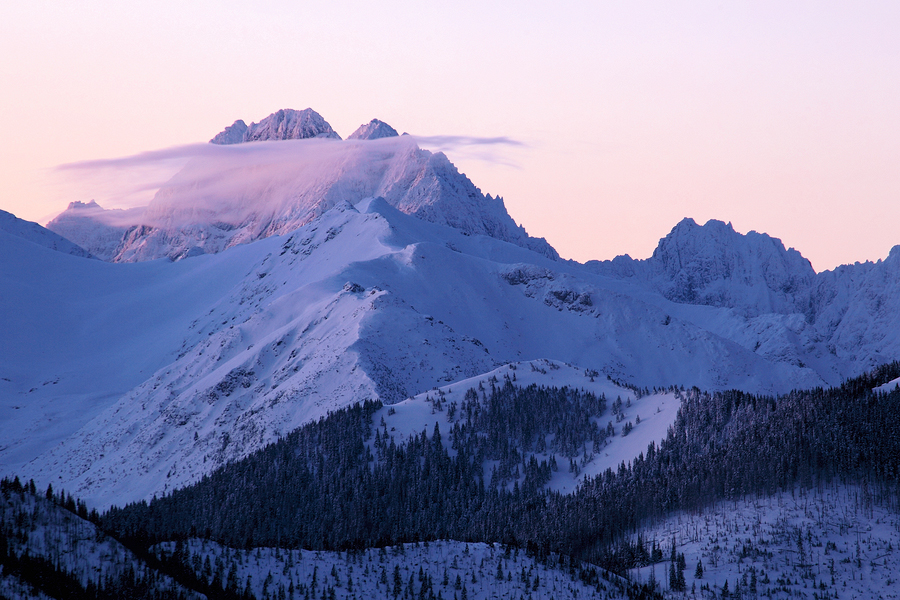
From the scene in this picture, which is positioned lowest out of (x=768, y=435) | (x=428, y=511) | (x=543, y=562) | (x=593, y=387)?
(x=543, y=562)

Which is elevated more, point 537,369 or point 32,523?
point 537,369

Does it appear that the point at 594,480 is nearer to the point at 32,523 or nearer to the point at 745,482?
the point at 745,482

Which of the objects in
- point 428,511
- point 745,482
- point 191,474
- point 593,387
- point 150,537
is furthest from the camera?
point 191,474

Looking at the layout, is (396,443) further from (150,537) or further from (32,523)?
(32,523)

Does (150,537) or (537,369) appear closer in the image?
(150,537)

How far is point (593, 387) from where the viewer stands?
550 feet

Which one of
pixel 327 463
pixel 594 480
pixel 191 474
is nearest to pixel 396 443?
pixel 327 463

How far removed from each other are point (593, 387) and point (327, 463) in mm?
49487

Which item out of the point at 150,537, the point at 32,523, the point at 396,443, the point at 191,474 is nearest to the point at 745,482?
the point at 396,443

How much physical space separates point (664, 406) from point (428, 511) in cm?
4154

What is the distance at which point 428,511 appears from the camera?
138750 mm

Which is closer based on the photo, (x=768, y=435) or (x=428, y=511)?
(x=768, y=435)

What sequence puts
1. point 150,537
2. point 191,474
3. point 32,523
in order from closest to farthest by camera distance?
point 32,523 → point 150,537 → point 191,474

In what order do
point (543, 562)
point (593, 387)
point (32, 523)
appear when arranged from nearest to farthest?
point (32, 523) < point (543, 562) < point (593, 387)
